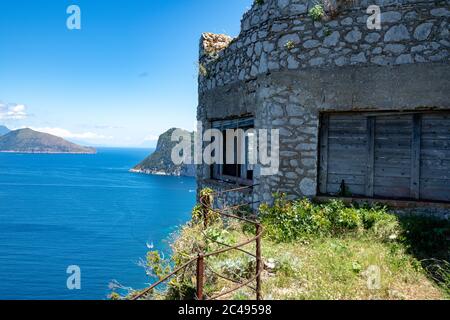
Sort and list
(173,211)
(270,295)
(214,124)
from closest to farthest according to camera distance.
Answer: (270,295) → (214,124) → (173,211)

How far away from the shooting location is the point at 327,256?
219 inches

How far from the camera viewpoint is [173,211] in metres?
68.3

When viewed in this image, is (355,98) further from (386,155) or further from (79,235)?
(79,235)

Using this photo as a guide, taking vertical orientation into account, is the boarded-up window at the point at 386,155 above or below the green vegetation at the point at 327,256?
above

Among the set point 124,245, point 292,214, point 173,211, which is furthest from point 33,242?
point 292,214

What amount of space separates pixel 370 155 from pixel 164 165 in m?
142

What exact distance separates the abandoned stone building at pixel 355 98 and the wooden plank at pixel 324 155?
2 centimetres

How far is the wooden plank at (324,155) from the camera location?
7.51 metres
